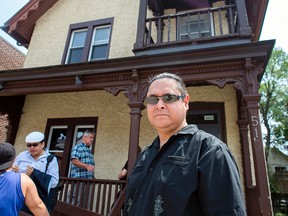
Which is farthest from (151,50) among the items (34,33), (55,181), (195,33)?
(34,33)

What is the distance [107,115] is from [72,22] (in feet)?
14.4

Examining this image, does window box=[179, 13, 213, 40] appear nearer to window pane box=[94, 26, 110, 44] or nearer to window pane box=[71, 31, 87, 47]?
window pane box=[94, 26, 110, 44]

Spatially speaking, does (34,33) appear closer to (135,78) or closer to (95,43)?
(95,43)

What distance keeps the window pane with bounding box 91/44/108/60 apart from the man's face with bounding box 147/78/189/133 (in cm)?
670

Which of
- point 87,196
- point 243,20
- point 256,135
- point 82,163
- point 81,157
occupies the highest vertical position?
point 243,20

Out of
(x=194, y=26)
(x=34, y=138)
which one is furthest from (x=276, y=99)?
(x=34, y=138)

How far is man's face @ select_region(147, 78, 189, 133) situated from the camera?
63.3 inches

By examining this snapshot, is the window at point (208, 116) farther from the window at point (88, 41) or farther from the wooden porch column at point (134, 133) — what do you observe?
the window at point (88, 41)

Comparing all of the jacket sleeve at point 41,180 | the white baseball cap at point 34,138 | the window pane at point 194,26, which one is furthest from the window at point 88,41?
the jacket sleeve at point 41,180

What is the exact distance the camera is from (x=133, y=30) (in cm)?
804

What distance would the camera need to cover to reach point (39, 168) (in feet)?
11.1

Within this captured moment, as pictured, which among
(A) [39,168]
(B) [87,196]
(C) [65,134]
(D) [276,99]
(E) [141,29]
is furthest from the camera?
(D) [276,99]

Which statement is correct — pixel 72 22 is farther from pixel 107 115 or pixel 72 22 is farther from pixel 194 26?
pixel 194 26

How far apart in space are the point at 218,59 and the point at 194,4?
4.25 metres
